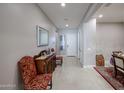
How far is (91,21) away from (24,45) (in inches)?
180

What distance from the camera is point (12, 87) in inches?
104

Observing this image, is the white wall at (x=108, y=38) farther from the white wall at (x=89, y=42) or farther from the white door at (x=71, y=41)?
the white door at (x=71, y=41)

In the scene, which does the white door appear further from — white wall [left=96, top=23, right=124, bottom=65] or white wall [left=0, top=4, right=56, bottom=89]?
white wall [left=0, top=4, right=56, bottom=89]

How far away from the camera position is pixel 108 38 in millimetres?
8781

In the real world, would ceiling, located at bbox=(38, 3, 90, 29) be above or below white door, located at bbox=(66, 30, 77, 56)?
above

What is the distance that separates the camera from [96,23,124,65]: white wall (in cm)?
872

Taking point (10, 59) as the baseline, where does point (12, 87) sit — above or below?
below

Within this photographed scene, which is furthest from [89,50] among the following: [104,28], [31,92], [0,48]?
[31,92]

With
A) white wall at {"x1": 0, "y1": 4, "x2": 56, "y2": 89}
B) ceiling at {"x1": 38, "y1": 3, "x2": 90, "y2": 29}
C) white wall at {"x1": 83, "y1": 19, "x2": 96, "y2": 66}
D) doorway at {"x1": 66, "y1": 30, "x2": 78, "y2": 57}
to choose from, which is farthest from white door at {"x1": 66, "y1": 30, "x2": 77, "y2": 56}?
white wall at {"x1": 0, "y1": 4, "x2": 56, "y2": 89}

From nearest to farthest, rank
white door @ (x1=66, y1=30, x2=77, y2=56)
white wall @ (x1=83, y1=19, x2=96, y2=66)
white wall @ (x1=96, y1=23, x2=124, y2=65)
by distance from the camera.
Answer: white wall @ (x1=83, y1=19, x2=96, y2=66), white wall @ (x1=96, y1=23, x2=124, y2=65), white door @ (x1=66, y1=30, x2=77, y2=56)

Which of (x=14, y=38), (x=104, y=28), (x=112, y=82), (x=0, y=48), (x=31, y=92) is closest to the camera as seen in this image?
(x=31, y=92)

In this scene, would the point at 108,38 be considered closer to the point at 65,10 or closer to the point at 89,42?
the point at 89,42

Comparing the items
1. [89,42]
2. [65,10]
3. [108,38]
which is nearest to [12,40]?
[65,10]

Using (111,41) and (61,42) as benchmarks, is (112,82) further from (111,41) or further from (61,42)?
(61,42)
